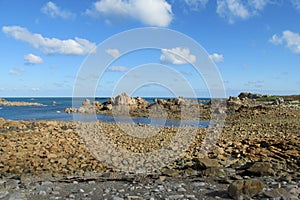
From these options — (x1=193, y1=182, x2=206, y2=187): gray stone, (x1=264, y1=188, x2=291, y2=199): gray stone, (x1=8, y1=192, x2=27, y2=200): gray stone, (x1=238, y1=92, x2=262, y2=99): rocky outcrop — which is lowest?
(x1=8, y1=192, x2=27, y2=200): gray stone

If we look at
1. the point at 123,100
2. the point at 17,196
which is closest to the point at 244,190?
the point at 17,196

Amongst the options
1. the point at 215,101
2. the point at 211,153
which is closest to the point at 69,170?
the point at 211,153

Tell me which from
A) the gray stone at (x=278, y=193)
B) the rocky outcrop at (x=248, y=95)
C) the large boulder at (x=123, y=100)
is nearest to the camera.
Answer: the gray stone at (x=278, y=193)

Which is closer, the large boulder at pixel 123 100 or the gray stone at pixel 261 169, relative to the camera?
the gray stone at pixel 261 169

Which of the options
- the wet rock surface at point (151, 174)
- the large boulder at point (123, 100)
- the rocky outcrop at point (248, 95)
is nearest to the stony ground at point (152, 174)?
the wet rock surface at point (151, 174)

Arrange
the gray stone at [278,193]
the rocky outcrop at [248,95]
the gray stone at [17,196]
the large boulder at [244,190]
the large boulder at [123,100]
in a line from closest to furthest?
1. the gray stone at [278,193]
2. the large boulder at [244,190]
3. the gray stone at [17,196]
4. the large boulder at [123,100]
5. the rocky outcrop at [248,95]

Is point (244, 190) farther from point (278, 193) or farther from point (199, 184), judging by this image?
point (199, 184)

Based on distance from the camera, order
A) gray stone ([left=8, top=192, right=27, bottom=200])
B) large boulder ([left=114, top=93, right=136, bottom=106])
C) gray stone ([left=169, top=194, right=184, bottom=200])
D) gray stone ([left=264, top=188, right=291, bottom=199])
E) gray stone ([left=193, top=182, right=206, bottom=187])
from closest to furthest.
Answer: gray stone ([left=264, top=188, right=291, bottom=199]) → gray stone ([left=169, top=194, right=184, bottom=200]) → gray stone ([left=8, top=192, right=27, bottom=200]) → gray stone ([left=193, top=182, right=206, bottom=187]) → large boulder ([left=114, top=93, right=136, bottom=106])

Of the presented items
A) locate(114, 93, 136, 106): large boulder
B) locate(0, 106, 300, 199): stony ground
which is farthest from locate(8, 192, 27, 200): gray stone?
locate(114, 93, 136, 106): large boulder

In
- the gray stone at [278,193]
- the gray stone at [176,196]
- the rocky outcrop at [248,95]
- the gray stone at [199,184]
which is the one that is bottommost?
the gray stone at [176,196]

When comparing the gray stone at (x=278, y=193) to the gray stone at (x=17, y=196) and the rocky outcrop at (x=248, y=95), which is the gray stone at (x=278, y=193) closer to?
the gray stone at (x=17, y=196)

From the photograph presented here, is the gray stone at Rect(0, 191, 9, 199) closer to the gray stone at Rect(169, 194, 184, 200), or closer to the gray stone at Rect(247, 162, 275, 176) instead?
the gray stone at Rect(169, 194, 184, 200)

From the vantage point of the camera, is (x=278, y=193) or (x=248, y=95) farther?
(x=248, y=95)

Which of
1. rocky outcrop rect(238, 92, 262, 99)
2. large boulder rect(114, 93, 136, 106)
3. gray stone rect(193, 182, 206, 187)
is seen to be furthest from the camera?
rocky outcrop rect(238, 92, 262, 99)
